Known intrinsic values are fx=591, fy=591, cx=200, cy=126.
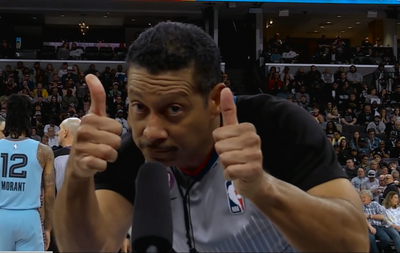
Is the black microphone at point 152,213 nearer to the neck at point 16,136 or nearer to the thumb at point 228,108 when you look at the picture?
the thumb at point 228,108

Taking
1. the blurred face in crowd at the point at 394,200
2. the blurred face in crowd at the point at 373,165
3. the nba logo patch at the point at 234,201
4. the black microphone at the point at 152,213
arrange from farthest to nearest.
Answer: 1. the blurred face in crowd at the point at 373,165
2. the blurred face in crowd at the point at 394,200
3. the nba logo patch at the point at 234,201
4. the black microphone at the point at 152,213

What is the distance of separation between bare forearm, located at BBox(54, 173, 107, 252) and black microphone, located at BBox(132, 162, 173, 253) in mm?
351

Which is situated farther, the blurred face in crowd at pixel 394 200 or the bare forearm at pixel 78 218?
the blurred face in crowd at pixel 394 200

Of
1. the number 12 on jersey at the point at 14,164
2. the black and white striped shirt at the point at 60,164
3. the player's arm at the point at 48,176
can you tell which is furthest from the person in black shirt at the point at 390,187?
the number 12 on jersey at the point at 14,164

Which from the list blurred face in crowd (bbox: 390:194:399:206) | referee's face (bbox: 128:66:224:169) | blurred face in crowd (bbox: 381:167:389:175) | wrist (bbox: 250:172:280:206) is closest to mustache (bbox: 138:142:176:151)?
referee's face (bbox: 128:66:224:169)

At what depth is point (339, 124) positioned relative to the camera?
59.8ft

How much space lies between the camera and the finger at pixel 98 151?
1.62 metres

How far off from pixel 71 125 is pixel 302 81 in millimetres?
15971

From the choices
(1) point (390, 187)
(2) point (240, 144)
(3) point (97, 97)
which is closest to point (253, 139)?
(2) point (240, 144)

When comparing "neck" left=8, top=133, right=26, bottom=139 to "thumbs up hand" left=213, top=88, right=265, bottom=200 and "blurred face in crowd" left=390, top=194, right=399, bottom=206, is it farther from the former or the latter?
"blurred face in crowd" left=390, top=194, right=399, bottom=206

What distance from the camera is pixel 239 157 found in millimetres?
1553

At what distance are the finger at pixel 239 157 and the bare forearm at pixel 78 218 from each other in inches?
17.0

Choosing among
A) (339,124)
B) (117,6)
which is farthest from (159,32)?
(117,6)

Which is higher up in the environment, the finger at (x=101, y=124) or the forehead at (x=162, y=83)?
the forehead at (x=162, y=83)
